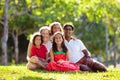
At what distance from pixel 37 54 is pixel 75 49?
1258mm

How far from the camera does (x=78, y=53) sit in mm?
13344

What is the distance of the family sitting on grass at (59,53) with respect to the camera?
12.9m

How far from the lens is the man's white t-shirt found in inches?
526

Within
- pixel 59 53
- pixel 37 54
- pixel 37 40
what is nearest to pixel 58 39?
pixel 59 53

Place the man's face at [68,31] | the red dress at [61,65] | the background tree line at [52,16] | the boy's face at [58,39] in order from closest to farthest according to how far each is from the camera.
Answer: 1. the red dress at [61,65]
2. the boy's face at [58,39]
3. the man's face at [68,31]
4. the background tree line at [52,16]

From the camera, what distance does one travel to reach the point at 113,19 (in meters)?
38.7

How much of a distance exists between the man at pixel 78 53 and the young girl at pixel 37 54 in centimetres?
86

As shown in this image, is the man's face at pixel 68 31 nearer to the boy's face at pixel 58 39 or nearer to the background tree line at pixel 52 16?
the boy's face at pixel 58 39

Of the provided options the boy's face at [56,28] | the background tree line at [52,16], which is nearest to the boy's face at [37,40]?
the boy's face at [56,28]

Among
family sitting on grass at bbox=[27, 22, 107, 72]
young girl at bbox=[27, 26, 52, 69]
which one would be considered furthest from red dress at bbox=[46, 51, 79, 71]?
young girl at bbox=[27, 26, 52, 69]

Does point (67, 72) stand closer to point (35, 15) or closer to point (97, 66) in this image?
point (97, 66)

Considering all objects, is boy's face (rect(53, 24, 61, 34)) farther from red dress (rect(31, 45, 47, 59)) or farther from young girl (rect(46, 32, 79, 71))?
red dress (rect(31, 45, 47, 59))

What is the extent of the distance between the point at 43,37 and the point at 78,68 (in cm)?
182

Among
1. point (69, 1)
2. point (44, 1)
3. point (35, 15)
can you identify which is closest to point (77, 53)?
point (69, 1)
